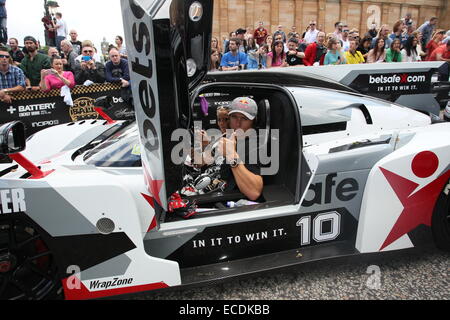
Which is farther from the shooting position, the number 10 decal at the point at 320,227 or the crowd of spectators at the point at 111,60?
the crowd of spectators at the point at 111,60

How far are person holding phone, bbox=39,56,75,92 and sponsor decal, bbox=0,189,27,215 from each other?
481 centimetres

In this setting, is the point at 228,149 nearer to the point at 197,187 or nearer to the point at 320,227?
the point at 197,187

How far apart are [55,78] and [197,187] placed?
4739 millimetres

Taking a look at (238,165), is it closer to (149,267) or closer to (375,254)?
(149,267)

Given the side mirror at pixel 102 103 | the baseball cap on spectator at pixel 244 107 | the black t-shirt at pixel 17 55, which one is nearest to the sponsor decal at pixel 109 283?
the baseball cap on spectator at pixel 244 107

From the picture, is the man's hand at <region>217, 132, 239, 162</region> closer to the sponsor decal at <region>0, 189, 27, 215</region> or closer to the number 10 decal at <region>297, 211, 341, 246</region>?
the number 10 decal at <region>297, 211, 341, 246</region>

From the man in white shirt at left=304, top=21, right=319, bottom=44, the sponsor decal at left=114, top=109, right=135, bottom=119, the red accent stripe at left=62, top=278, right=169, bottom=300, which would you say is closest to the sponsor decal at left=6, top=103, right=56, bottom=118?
the sponsor decal at left=114, top=109, right=135, bottom=119

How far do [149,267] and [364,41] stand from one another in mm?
7675

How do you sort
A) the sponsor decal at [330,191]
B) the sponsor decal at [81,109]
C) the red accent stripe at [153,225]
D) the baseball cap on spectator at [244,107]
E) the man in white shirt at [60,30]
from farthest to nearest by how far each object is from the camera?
the man in white shirt at [60,30] → the sponsor decal at [81,109] → the baseball cap on spectator at [244,107] → the sponsor decal at [330,191] → the red accent stripe at [153,225]

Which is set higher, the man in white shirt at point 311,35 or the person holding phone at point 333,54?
the man in white shirt at point 311,35

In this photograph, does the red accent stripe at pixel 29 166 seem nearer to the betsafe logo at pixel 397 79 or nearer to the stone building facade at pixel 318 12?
the betsafe logo at pixel 397 79

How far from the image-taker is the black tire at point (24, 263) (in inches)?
64.1

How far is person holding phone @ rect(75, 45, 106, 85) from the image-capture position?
241 inches

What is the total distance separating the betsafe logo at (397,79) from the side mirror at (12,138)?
257 centimetres
